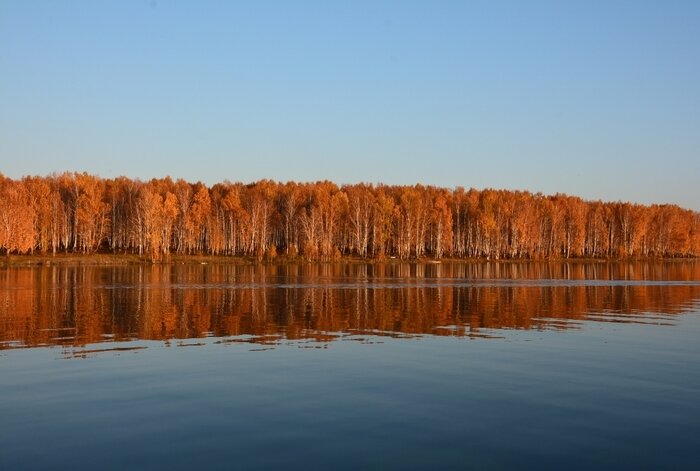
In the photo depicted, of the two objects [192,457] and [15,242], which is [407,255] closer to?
[15,242]

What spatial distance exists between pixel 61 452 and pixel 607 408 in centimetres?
1185

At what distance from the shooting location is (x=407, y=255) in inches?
5172

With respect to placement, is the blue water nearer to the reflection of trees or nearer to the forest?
the reflection of trees

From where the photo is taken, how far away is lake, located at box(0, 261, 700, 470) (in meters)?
12.4

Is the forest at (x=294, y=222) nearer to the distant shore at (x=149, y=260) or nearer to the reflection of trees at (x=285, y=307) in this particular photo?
the distant shore at (x=149, y=260)

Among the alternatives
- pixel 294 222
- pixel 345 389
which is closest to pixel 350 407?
pixel 345 389

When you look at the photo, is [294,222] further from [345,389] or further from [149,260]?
[345,389]

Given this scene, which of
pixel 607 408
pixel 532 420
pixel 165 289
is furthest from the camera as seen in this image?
pixel 165 289

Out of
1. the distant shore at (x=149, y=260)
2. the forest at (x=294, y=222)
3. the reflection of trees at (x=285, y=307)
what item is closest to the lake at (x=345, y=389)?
the reflection of trees at (x=285, y=307)

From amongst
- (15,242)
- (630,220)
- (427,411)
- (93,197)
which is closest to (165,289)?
(427,411)

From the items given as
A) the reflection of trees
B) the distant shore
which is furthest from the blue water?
the distant shore

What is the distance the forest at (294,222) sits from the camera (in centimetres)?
11206

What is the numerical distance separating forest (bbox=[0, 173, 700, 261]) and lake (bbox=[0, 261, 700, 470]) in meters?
81.4

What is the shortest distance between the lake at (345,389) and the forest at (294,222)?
8145 cm
